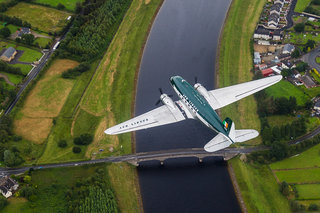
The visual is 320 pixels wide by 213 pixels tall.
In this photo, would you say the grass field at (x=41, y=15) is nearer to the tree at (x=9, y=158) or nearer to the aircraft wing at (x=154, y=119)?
the tree at (x=9, y=158)

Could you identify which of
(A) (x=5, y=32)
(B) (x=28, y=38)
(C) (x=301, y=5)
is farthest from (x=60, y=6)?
(C) (x=301, y=5)

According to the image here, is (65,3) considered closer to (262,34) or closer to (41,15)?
(41,15)

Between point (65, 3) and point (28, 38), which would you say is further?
point (65, 3)

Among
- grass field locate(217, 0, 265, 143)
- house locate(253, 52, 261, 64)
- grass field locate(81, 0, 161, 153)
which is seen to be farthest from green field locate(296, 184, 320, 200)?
house locate(253, 52, 261, 64)

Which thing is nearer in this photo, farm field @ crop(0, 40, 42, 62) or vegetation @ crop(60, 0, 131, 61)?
vegetation @ crop(60, 0, 131, 61)

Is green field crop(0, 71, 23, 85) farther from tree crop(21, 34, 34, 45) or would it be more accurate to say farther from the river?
the river

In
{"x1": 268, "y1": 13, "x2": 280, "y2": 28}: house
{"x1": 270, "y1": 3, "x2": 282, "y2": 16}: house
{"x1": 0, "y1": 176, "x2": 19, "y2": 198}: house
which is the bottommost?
{"x1": 0, "y1": 176, "x2": 19, "y2": 198}: house
